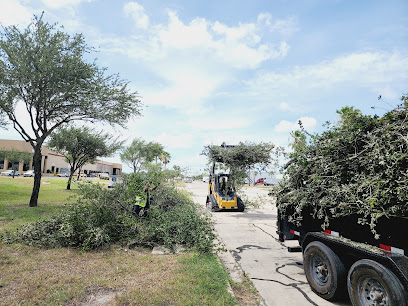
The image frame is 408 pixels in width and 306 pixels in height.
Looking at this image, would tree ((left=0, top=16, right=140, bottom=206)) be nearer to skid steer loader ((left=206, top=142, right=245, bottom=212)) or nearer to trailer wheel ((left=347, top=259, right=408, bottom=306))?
skid steer loader ((left=206, top=142, right=245, bottom=212))

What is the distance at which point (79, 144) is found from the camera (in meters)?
22.4

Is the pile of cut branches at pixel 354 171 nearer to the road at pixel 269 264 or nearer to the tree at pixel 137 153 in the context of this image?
the road at pixel 269 264

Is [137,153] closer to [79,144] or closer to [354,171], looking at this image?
[79,144]

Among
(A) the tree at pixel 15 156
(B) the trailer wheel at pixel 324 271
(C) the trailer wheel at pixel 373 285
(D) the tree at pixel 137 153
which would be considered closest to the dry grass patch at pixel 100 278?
(B) the trailer wheel at pixel 324 271

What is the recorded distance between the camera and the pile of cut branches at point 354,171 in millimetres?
3111

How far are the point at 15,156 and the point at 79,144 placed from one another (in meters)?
42.8

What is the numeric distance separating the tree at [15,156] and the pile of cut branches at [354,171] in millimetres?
64084

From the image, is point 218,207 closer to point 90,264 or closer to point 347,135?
point 90,264

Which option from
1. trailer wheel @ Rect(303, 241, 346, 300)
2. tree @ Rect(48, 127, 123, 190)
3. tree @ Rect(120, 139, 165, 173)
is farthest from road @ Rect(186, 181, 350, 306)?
tree @ Rect(120, 139, 165, 173)

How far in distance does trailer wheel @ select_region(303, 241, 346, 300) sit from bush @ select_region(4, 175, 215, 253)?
2495 mm

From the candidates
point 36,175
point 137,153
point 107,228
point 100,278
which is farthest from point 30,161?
point 100,278

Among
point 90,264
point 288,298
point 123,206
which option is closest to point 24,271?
point 90,264

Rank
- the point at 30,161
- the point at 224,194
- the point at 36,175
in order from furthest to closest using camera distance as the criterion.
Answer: the point at 30,161
the point at 224,194
the point at 36,175

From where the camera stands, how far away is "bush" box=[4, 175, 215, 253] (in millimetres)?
6199
